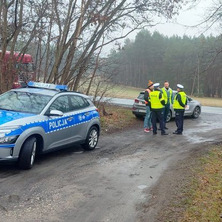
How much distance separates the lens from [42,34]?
13836 mm

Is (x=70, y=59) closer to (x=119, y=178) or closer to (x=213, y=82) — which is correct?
(x=119, y=178)

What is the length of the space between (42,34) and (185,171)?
9281mm

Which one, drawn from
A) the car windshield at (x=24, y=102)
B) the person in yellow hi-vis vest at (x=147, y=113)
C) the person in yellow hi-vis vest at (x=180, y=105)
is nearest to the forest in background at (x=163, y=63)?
the person in yellow hi-vis vest at (x=147, y=113)

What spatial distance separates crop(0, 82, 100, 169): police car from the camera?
6.20 meters

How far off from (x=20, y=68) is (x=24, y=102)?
589 centimetres

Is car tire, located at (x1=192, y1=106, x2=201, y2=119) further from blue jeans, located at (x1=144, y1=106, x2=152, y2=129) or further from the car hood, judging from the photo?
the car hood

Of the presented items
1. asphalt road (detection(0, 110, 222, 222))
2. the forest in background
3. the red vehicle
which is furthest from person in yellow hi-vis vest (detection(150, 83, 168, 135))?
the forest in background

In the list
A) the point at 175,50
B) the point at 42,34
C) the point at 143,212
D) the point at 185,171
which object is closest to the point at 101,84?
the point at 42,34

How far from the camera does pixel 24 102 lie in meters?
7.43

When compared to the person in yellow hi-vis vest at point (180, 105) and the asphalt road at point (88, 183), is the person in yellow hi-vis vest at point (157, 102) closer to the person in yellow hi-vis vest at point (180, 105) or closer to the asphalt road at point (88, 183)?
the person in yellow hi-vis vest at point (180, 105)

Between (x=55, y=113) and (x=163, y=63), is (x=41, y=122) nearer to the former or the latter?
(x=55, y=113)

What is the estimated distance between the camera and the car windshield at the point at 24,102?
7.17 metres

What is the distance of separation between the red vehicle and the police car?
171 inches

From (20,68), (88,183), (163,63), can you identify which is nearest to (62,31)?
(20,68)
